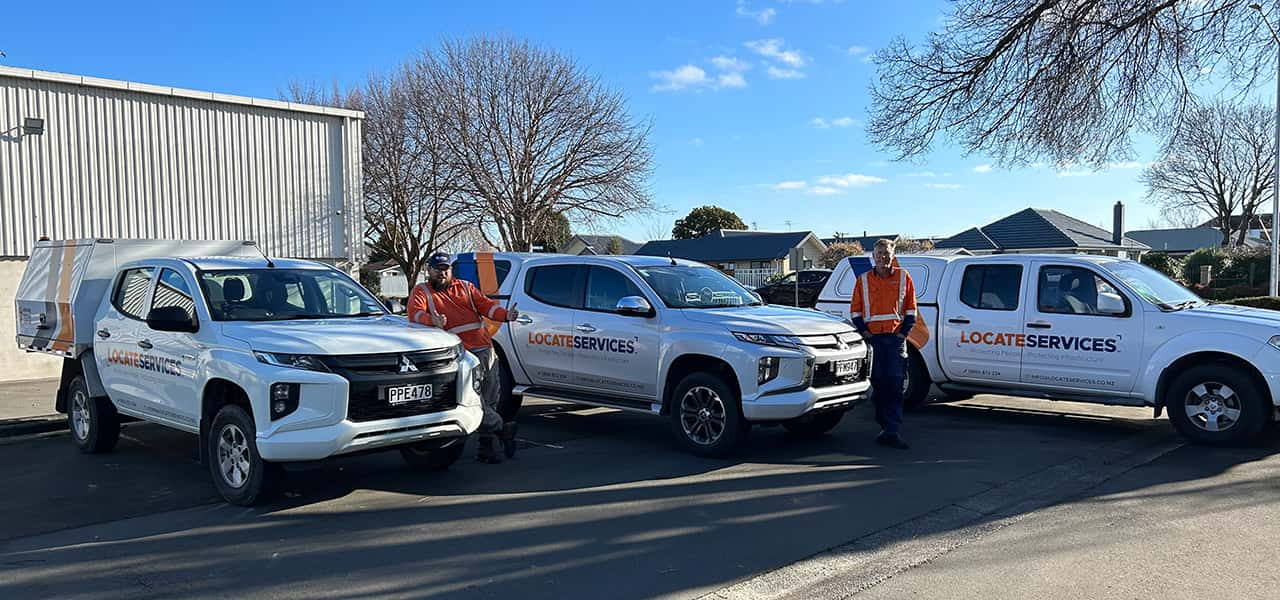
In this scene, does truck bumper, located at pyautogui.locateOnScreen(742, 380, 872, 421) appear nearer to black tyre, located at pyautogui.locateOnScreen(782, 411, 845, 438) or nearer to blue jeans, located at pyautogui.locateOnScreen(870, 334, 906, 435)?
blue jeans, located at pyautogui.locateOnScreen(870, 334, 906, 435)

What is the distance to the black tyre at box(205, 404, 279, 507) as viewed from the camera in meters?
6.28

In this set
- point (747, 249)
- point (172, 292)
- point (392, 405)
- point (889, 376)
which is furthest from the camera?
point (747, 249)

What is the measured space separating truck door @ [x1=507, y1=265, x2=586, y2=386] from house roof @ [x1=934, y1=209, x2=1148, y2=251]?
3657 cm

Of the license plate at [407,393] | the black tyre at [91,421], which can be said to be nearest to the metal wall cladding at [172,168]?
the black tyre at [91,421]

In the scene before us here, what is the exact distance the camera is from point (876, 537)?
5.69 meters

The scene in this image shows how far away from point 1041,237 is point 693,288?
39.6 m

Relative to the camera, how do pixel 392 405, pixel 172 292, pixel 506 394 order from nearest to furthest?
pixel 392 405, pixel 172 292, pixel 506 394

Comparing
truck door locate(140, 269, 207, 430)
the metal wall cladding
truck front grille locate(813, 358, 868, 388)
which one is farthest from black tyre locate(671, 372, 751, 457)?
the metal wall cladding

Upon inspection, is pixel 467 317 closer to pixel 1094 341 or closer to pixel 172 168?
pixel 1094 341

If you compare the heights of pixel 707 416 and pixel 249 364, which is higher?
pixel 249 364

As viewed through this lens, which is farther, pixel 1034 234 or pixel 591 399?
pixel 1034 234

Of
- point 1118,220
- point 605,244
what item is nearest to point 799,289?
point 1118,220

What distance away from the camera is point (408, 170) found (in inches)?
1243

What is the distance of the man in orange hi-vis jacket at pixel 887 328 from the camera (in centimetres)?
841
